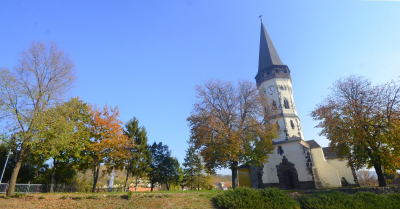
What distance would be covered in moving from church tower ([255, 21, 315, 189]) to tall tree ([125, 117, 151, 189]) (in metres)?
17.4

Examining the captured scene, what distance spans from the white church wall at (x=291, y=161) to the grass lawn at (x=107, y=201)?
1843cm

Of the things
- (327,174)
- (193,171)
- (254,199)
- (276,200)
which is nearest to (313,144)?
(327,174)

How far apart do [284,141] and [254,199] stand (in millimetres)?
19386

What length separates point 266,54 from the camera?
37.2 m

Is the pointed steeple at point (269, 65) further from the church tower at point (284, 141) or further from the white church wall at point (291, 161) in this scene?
the white church wall at point (291, 161)

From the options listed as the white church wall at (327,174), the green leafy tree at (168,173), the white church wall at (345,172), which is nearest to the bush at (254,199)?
the white church wall at (327,174)

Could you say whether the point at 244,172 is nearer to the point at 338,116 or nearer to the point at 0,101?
the point at 338,116

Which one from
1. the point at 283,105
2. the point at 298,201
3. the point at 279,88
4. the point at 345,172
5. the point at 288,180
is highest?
the point at 279,88

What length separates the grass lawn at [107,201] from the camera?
1141cm

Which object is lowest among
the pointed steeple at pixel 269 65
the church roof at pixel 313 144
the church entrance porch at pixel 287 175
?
the church entrance porch at pixel 287 175

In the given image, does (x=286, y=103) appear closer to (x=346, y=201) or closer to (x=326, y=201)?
(x=346, y=201)

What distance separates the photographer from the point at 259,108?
77.4ft

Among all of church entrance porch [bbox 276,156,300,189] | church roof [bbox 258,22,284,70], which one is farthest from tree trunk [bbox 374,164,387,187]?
church roof [bbox 258,22,284,70]

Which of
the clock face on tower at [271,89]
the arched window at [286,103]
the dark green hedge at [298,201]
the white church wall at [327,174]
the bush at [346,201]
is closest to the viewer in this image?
the dark green hedge at [298,201]
